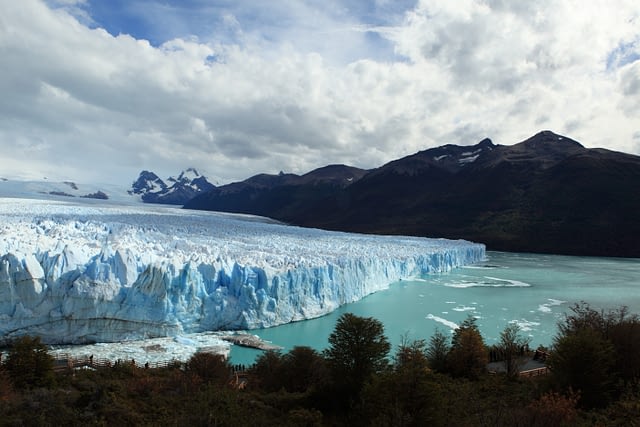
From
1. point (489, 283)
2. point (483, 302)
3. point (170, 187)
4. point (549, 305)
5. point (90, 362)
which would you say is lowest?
point (90, 362)

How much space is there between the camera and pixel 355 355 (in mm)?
8664

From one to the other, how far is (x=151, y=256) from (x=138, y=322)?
277 cm

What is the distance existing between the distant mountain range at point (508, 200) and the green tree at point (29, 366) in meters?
52.1

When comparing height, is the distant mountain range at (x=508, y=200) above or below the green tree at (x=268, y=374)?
above

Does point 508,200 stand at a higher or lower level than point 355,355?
higher

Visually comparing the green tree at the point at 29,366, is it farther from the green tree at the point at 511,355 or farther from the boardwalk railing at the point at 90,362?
the green tree at the point at 511,355

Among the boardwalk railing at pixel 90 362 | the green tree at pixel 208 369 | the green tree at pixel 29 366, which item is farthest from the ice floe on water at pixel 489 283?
the green tree at pixel 29 366

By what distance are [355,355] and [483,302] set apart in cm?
1451

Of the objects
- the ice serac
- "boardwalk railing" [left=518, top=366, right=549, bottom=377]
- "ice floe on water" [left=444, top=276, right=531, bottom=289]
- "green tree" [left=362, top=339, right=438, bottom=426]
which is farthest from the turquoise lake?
"green tree" [left=362, top=339, right=438, bottom=426]

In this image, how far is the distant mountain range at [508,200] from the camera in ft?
173

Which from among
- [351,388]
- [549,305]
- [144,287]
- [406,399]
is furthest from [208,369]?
[549,305]

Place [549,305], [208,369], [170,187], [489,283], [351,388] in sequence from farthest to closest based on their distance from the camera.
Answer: [170,187] → [489,283] → [549,305] → [208,369] → [351,388]

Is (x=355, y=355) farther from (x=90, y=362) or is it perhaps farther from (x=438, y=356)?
(x=90, y=362)

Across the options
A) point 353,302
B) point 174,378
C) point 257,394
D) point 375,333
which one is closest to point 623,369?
point 375,333
